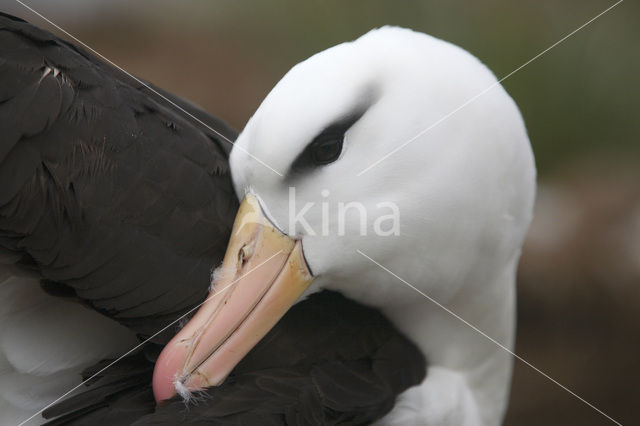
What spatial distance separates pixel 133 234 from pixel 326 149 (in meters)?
0.40

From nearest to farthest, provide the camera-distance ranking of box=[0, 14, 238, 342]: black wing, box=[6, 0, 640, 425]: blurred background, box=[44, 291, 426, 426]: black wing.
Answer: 1. box=[0, 14, 238, 342]: black wing
2. box=[44, 291, 426, 426]: black wing
3. box=[6, 0, 640, 425]: blurred background

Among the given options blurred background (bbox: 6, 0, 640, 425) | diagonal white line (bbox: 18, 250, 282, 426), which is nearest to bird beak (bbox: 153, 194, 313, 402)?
diagonal white line (bbox: 18, 250, 282, 426)

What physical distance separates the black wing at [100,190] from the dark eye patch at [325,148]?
0.20 meters

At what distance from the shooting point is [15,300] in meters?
1.68

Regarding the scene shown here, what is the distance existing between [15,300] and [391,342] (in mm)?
798

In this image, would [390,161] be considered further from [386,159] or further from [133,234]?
[133,234]

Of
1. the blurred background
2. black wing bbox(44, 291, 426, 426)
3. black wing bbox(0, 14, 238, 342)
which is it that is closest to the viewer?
black wing bbox(0, 14, 238, 342)

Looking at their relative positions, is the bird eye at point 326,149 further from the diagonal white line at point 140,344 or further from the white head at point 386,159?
the diagonal white line at point 140,344

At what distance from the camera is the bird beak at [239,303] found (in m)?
1.60

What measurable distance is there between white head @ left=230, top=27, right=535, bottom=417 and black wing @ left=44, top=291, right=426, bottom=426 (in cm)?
10

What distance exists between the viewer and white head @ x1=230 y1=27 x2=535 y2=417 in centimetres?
161

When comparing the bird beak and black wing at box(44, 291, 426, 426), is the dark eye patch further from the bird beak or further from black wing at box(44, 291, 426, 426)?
black wing at box(44, 291, 426, 426)

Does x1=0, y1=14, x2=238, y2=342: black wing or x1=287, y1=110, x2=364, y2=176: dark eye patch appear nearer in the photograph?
x1=0, y1=14, x2=238, y2=342: black wing

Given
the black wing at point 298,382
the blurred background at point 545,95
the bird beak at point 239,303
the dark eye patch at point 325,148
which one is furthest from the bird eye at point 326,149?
the blurred background at point 545,95
